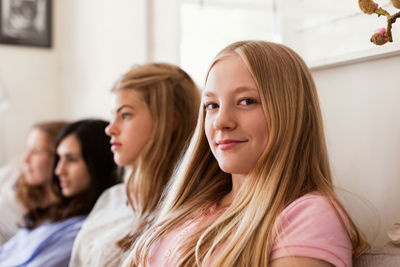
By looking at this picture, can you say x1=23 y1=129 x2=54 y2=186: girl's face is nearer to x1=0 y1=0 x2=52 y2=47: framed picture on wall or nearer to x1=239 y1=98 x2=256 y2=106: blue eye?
x1=0 y1=0 x2=52 y2=47: framed picture on wall

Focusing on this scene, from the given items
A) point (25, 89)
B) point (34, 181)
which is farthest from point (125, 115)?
point (25, 89)

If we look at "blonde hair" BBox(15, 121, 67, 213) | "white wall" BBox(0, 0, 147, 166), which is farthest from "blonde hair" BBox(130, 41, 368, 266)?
"white wall" BBox(0, 0, 147, 166)

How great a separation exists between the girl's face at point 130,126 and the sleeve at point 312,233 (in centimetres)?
70

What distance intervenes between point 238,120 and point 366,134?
35 cm

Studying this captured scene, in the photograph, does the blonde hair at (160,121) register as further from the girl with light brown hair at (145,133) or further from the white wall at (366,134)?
the white wall at (366,134)

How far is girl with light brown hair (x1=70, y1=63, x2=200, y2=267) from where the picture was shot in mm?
1498

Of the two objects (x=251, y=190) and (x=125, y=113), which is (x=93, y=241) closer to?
(x=125, y=113)

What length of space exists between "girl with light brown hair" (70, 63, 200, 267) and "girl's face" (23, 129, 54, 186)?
0.73 meters

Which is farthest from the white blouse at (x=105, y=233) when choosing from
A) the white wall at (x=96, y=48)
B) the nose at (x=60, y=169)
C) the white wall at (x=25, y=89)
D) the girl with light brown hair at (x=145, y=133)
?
the white wall at (x=25, y=89)

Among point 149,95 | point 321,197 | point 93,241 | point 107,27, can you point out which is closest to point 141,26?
point 107,27

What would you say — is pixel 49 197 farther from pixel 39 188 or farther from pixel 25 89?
pixel 25 89

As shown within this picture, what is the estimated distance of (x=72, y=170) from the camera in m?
1.89

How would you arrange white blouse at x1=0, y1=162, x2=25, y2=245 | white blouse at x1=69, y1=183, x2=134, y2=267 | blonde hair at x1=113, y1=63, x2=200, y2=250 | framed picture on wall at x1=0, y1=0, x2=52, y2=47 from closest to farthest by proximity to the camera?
white blouse at x1=69, y1=183, x2=134, y2=267, blonde hair at x1=113, y1=63, x2=200, y2=250, white blouse at x1=0, y1=162, x2=25, y2=245, framed picture on wall at x1=0, y1=0, x2=52, y2=47

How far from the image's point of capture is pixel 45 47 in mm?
3270
